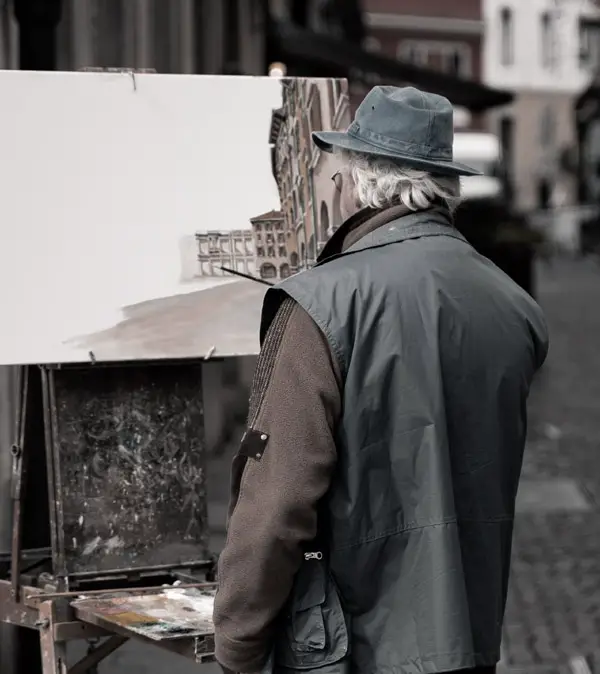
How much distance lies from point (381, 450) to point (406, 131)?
24.2 inches

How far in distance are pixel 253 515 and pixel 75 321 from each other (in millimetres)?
935

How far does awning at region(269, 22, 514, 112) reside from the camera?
1265 centimetres

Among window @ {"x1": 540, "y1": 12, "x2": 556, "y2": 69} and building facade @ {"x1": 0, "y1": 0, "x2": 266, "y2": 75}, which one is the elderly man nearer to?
building facade @ {"x1": 0, "y1": 0, "x2": 266, "y2": 75}

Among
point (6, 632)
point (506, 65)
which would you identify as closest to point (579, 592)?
point (6, 632)

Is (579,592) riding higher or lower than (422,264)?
lower

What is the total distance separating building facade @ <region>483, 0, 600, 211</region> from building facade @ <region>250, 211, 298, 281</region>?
155 ft

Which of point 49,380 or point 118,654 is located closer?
point 49,380

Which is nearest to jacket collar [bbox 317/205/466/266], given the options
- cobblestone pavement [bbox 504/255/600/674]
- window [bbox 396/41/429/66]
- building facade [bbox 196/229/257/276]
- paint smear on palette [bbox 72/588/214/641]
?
building facade [bbox 196/229/257/276]

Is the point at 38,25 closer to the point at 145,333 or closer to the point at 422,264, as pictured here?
the point at 145,333

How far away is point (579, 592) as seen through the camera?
627 centimetres

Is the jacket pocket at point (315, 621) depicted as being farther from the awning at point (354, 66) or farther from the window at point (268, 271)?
the awning at point (354, 66)

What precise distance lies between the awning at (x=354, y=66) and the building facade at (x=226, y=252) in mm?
9239

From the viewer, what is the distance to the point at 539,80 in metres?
52.8

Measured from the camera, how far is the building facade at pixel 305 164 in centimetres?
345
